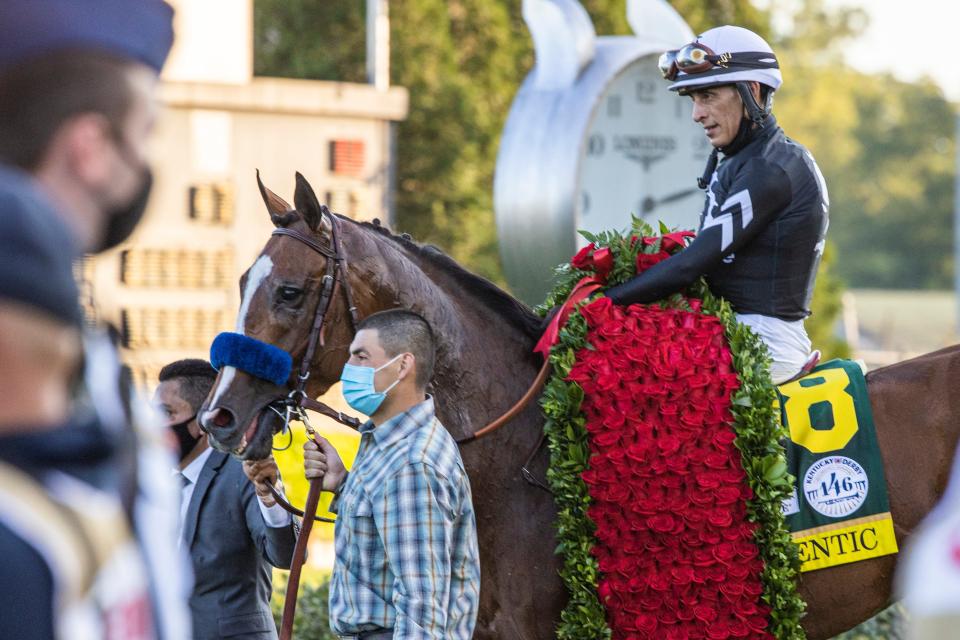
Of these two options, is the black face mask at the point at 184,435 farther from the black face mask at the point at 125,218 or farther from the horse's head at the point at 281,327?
the black face mask at the point at 125,218

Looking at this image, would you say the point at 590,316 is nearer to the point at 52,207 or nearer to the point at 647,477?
the point at 647,477

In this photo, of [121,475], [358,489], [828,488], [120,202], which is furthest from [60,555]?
[828,488]

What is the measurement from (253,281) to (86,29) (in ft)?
8.76

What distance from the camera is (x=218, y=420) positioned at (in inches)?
157

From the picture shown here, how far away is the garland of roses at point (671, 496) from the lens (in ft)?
13.5

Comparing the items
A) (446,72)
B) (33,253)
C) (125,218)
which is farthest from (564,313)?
(446,72)

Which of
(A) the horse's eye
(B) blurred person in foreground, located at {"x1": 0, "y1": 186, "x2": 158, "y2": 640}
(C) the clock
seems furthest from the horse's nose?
(C) the clock

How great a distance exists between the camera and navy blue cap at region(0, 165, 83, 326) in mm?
1321

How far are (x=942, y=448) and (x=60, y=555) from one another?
136 inches

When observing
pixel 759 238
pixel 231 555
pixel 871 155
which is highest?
pixel 871 155

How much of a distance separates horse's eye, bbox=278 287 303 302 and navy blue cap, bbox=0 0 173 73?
256 cm

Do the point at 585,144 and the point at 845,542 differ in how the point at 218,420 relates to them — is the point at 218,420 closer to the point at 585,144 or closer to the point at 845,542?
the point at 845,542

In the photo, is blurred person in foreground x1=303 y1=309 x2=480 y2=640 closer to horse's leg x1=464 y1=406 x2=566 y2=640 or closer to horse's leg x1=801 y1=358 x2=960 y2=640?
horse's leg x1=464 y1=406 x2=566 y2=640

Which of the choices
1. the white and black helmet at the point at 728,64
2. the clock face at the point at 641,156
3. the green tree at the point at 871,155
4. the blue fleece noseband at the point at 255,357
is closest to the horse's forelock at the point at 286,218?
the blue fleece noseband at the point at 255,357
